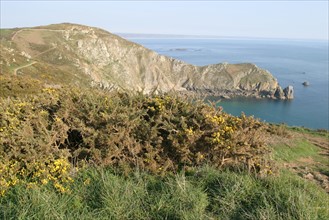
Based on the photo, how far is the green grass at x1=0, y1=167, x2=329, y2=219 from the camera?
477cm

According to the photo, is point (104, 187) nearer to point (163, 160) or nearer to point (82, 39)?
point (163, 160)

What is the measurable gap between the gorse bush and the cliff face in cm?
7316

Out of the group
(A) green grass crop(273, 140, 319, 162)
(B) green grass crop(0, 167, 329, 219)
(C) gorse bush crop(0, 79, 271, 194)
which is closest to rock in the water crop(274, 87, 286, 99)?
(A) green grass crop(273, 140, 319, 162)

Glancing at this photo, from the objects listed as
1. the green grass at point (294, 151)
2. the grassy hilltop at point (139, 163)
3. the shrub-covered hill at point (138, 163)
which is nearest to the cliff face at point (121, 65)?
the green grass at point (294, 151)

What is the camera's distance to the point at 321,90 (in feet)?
381

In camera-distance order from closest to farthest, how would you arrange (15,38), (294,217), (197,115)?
(294,217), (197,115), (15,38)

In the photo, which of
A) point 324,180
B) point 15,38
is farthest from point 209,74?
point 324,180

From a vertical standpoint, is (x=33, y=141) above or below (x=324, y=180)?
above

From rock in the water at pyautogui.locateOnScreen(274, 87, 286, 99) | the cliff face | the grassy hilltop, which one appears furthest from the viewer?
rock in the water at pyautogui.locateOnScreen(274, 87, 286, 99)

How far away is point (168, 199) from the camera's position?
5.22 m

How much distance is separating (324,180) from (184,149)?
5.36m

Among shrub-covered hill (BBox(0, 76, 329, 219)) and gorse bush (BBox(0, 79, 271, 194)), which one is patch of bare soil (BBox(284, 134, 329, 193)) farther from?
gorse bush (BBox(0, 79, 271, 194))

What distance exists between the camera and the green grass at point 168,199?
477cm

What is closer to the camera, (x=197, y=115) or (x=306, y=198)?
(x=306, y=198)
